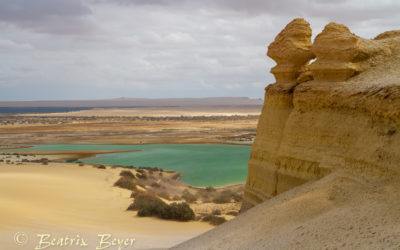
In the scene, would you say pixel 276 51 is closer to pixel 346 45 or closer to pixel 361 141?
Answer: pixel 346 45

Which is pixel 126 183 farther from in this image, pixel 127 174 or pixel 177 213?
pixel 177 213

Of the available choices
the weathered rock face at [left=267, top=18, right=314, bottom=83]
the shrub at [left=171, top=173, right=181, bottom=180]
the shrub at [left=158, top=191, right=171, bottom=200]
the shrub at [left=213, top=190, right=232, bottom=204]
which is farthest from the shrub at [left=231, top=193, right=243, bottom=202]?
the weathered rock face at [left=267, top=18, right=314, bottom=83]

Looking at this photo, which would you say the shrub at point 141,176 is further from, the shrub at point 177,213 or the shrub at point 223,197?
the shrub at point 177,213

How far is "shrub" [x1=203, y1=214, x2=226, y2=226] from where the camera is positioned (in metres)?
15.6

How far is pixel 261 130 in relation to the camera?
33.0 ft

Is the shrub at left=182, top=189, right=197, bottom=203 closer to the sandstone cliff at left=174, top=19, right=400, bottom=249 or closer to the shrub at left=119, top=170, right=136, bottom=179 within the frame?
the shrub at left=119, top=170, right=136, bottom=179

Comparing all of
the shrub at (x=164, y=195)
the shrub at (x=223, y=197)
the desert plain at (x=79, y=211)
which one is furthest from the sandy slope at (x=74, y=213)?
the shrub at (x=223, y=197)

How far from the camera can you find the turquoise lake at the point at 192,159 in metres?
26.5

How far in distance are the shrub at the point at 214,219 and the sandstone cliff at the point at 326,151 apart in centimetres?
561

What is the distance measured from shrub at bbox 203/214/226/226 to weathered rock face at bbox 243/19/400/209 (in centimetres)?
560

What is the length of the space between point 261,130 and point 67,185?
48.6ft

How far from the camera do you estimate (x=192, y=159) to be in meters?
34.1

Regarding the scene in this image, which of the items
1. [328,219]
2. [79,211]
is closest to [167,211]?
[79,211]

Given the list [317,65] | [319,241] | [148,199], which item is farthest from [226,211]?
[319,241]
